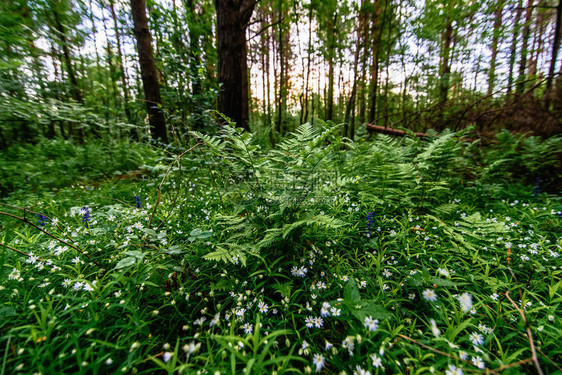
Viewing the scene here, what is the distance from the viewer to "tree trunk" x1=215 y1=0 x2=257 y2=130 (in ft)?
12.0

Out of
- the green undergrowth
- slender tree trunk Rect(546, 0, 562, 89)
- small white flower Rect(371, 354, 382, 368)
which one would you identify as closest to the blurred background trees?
slender tree trunk Rect(546, 0, 562, 89)

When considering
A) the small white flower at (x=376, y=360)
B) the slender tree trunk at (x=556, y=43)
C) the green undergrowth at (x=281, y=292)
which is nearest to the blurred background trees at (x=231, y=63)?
the slender tree trunk at (x=556, y=43)

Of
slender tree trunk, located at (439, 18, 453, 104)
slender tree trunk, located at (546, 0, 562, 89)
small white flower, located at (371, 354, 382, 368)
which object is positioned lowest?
small white flower, located at (371, 354, 382, 368)

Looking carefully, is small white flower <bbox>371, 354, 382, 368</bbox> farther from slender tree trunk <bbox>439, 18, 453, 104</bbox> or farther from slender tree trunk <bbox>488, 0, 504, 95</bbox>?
slender tree trunk <bbox>439, 18, 453, 104</bbox>

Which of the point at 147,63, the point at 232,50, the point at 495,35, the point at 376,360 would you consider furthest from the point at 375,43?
the point at 376,360

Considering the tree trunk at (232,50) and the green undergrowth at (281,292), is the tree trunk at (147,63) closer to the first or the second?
the tree trunk at (232,50)

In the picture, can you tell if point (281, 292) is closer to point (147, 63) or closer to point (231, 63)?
point (231, 63)

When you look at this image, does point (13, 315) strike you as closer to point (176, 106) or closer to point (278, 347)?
point (278, 347)

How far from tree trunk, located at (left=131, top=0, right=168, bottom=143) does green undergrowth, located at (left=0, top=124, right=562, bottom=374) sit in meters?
3.56

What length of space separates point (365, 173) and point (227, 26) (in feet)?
12.1

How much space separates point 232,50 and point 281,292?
170 inches

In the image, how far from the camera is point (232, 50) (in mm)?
3854

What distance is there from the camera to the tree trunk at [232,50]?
3.67 meters

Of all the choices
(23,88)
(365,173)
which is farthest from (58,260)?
(365,173)
